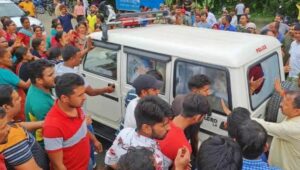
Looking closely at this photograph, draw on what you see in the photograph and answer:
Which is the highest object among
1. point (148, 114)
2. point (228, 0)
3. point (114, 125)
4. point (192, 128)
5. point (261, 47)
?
point (228, 0)

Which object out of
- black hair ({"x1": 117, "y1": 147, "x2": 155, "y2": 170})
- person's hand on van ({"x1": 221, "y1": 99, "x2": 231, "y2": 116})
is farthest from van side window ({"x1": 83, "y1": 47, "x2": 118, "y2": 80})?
black hair ({"x1": 117, "y1": 147, "x2": 155, "y2": 170})

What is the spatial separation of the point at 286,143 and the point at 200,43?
1.53m

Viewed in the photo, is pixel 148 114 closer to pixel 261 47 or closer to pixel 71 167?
pixel 71 167

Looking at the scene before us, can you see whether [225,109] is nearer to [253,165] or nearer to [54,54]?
[253,165]

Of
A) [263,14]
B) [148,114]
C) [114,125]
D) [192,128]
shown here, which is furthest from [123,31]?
[263,14]

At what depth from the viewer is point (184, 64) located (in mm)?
4094

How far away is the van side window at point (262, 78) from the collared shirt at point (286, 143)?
73cm

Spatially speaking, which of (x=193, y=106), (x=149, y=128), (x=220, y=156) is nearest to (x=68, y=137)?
(x=149, y=128)

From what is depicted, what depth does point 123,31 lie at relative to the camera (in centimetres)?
496

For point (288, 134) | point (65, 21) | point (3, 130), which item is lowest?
point (288, 134)

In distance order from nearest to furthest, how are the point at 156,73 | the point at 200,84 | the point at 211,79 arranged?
the point at 200,84, the point at 211,79, the point at 156,73

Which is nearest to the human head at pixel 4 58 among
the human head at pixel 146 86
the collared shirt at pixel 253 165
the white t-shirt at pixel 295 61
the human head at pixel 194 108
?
the human head at pixel 146 86

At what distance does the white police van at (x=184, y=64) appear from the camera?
12.6ft

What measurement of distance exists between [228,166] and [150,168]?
0.54 meters
